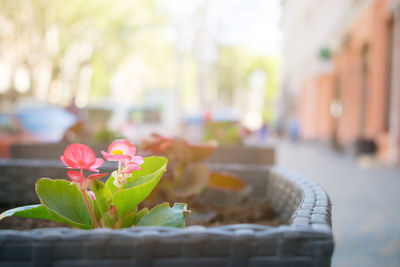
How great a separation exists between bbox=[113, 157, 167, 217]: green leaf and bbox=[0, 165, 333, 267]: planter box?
5.8 inches

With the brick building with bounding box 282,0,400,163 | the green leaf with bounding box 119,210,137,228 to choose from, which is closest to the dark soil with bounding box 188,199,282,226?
the green leaf with bounding box 119,210,137,228

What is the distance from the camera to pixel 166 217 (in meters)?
1.03

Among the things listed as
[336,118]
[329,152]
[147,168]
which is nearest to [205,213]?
[147,168]

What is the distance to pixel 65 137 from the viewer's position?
11.7 ft

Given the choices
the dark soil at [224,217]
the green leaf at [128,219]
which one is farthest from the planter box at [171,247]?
the dark soil at [224,217]

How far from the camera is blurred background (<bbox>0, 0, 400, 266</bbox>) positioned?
185 inches

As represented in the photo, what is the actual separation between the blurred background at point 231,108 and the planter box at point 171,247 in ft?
6.25

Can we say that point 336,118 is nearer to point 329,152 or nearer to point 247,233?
point 329,152

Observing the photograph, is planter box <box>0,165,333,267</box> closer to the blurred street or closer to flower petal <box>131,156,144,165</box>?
flower petal <box>131,156,144,165</box>

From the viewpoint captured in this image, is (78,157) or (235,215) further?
(235,215)

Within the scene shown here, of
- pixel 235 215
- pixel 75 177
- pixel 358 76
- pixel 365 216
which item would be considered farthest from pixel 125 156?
pixel 358 76

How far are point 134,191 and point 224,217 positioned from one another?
40.0 inches

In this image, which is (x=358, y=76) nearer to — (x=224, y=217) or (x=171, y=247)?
(x=224, y=217)

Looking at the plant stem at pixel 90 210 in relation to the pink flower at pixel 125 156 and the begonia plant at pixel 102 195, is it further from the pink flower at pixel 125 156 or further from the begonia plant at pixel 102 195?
the pink flower at pixel 125 156
